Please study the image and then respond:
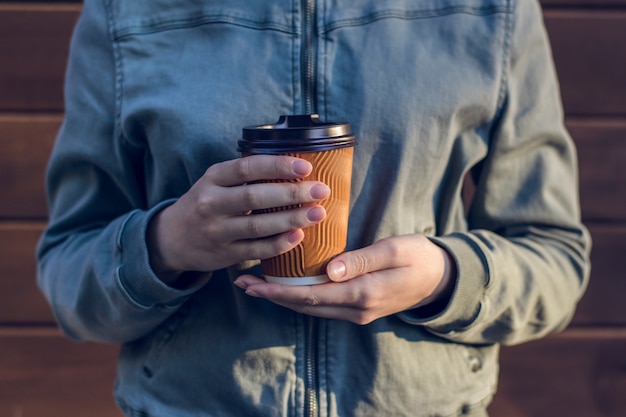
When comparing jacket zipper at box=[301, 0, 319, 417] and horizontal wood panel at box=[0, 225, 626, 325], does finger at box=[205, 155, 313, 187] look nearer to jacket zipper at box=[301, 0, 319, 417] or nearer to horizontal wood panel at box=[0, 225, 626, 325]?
jacket zipper at box=[301, 0, 319, 417]

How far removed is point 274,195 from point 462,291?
33 centimetres

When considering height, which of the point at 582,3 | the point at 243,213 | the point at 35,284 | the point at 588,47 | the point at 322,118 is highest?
the point at 582,3

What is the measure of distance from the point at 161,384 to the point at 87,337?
17 centimetres

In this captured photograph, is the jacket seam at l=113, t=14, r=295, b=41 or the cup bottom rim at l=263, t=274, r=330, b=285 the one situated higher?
the jacket seam at l=113, t=14, r=295, b=41

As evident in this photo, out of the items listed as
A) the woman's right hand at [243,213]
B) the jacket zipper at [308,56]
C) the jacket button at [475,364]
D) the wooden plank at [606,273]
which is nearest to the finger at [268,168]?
the woman's right hand at [243,213]

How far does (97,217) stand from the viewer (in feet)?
3.61

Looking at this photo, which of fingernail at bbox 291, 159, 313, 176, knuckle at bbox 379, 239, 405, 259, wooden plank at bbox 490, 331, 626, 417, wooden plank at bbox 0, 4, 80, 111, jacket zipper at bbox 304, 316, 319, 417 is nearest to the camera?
fingernail at bbox 291, 159, 313, 176

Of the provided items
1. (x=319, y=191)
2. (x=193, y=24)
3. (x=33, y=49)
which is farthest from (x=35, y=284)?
(x=319, y=191)

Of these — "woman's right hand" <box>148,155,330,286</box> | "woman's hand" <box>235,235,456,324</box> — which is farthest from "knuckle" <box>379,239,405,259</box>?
"woman's right hand" <box>148,155,330,286</box>

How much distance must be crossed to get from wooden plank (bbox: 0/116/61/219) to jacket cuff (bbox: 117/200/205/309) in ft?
2.70

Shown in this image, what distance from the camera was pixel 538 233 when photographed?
3.59 ft

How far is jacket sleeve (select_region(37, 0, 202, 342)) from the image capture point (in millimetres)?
954

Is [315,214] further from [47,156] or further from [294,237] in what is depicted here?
[47,156]

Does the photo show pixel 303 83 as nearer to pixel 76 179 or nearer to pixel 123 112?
pixel 123 112
